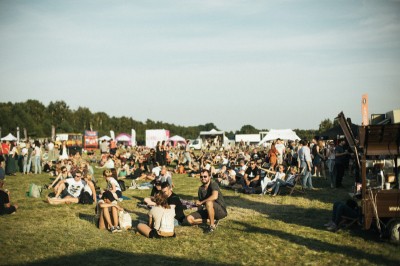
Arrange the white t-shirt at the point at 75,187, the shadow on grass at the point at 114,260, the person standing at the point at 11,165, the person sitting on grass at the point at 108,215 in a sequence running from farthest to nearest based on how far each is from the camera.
Answer: the person standing at the point at 11,165
the white t-shirt at the point at 75,187
the person sitting on grass at the point at 108,215
the shadow on grass at the point at 114,260

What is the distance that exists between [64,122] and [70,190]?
61.9m

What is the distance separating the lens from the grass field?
6.14 m

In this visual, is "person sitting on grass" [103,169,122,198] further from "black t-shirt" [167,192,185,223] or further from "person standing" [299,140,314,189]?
"person standing" [299,140,314,189]

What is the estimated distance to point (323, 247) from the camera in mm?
6762

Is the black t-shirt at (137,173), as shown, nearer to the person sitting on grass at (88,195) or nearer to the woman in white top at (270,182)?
the person sitting on grass at (88,195)

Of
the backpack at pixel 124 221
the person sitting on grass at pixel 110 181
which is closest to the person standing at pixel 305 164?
the person sitting on grass at pixel 110 181

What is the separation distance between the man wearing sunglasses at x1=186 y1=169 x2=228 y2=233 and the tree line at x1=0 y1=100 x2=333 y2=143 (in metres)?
49.1

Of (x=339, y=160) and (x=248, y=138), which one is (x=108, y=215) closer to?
(x=339, y=160)

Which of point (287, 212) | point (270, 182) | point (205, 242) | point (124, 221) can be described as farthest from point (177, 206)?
point (270, 182)

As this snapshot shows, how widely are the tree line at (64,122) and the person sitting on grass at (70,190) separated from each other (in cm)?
4775

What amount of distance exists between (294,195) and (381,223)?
19.4 feet

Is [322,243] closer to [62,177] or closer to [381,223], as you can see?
[381,223]

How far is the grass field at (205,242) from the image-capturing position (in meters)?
6.14

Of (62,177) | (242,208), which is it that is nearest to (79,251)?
(242,208)
